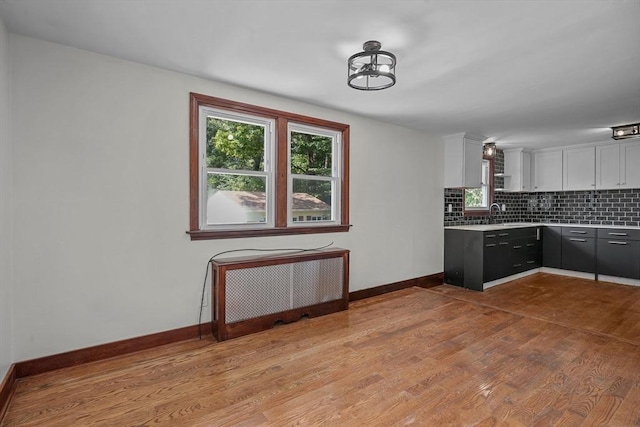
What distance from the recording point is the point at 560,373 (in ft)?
7.94

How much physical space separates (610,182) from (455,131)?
3.04 meters

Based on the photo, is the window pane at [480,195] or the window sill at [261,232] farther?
the window pane at [480,195]

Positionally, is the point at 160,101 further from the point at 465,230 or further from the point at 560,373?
the point at 465,230

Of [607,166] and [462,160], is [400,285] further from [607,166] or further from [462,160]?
[607,166]

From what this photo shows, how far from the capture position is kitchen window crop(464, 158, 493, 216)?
595 centimetres

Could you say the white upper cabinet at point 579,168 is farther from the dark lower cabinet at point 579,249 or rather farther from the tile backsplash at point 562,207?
the dark lower cabinet at point 579,249

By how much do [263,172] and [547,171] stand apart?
19.3ft

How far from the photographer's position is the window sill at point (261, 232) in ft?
10.1

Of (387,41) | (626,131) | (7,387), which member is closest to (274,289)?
(7,387)

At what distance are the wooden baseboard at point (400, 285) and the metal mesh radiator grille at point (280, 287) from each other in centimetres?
59

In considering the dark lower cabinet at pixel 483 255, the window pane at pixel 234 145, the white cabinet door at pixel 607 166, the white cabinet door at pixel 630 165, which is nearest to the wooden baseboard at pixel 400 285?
the dark lower cabinet at pixel 483 255

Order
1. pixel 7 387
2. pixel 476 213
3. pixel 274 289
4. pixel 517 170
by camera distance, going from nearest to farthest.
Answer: pixel 7 387
pixel 274 289
pixel 476 213
pixel 517 170

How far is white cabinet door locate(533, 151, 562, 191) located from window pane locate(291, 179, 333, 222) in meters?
4.89

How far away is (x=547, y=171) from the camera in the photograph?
21.1 ft
